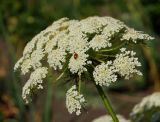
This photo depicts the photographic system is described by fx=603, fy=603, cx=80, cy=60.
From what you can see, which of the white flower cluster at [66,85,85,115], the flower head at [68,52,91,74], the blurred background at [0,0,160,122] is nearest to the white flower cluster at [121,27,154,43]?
the flower head at [68,52,91,74]

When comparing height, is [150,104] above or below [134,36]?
above

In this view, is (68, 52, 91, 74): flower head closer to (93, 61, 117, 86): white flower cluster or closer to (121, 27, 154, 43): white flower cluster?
(93, 61, 117, 86): white flower cluster

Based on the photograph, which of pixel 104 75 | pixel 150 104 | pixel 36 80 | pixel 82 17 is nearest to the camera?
pixel 104 75

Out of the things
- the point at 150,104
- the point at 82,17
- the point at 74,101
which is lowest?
the point at 74,101

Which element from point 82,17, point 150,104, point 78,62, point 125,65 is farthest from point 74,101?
point 82,17

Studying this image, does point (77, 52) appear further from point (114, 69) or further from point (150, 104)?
point (150, 104)

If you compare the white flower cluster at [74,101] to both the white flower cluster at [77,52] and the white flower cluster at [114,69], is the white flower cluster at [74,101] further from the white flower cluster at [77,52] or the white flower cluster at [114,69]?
the white flower cluster at [114,69]

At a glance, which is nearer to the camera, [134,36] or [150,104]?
[134,36]

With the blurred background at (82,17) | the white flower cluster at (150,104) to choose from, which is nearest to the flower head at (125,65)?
the white flower cluster at (150,104)
